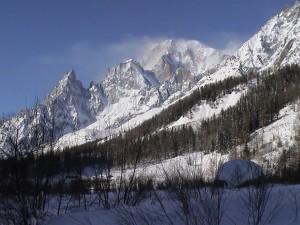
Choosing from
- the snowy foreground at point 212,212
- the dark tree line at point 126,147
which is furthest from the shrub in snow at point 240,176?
the dark tree line at point 126,147

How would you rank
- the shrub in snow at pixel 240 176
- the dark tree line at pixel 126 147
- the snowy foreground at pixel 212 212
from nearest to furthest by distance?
the snowy foreground at pixel 212 212 < the shrub in snow at pixel 240 176 < the dark tree line at pixel 126 147

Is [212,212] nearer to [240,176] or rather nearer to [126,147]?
[240,176]

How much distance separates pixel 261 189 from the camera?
614 cm

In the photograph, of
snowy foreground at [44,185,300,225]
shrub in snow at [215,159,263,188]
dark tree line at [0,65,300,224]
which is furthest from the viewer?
dark tree line at [0,65,300,224]

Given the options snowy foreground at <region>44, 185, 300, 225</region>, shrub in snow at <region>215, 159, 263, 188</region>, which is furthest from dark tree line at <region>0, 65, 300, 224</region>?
shrub in snow at <region>215, 159, 263, 188</region>

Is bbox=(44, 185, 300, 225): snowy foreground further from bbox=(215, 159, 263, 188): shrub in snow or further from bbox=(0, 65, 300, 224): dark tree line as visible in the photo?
bbox=(0, 65, 300, 224): dark tree line

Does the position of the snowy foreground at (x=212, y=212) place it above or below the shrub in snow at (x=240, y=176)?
below

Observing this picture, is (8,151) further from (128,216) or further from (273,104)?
(273,104)

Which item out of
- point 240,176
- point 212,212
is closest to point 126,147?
point 240,176

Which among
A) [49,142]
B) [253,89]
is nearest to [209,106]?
[253,89]

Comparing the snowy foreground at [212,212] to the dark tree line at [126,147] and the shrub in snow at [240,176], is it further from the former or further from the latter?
the dark tree line at [126,147]

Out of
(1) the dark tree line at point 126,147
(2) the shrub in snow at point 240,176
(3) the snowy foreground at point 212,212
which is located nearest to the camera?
(3) the snowy foreground at point 212,212

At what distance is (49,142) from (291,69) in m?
152

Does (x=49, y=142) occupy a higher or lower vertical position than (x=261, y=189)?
higher
